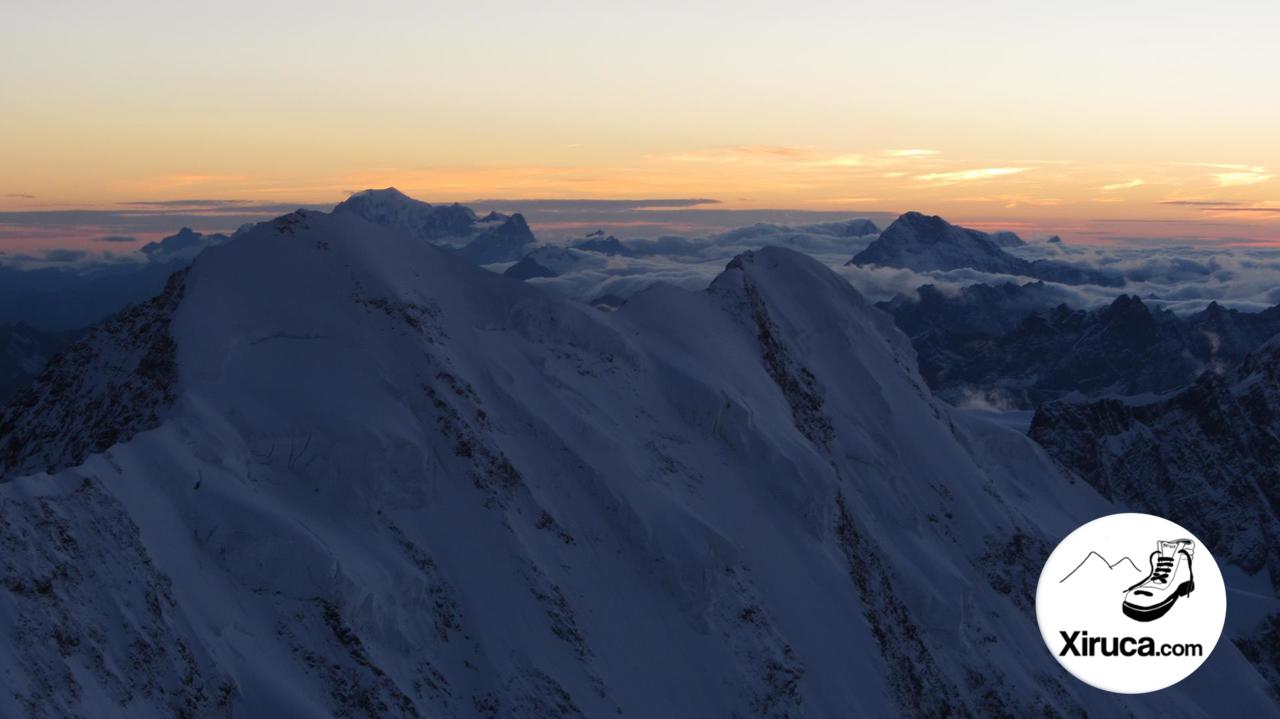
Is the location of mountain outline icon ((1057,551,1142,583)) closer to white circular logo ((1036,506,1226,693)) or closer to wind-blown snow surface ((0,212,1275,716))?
white circular logo ((1036,506,1226,693))

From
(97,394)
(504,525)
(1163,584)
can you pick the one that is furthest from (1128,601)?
(97,394)

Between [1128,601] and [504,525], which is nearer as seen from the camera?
[504,525]

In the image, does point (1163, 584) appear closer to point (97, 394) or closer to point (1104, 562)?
point (1104, 562)

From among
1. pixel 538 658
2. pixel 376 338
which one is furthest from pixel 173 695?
pixel 376 338

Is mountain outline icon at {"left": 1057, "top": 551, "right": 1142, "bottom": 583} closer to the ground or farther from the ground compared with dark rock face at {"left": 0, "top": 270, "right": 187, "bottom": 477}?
closer to the ground

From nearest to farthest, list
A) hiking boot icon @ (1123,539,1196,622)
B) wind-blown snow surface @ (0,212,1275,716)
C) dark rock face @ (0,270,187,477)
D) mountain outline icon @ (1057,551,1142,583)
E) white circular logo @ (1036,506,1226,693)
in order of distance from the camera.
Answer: wind-blown snow surface @ (0,212,1275,716) → dark rock face @ (0,270,187,477) → hiking boot icon @ (1123,539,1196,622) → white circular logo @ (1036,506,1226,693) → mountain outline icon @ (1057,551,1142,583)

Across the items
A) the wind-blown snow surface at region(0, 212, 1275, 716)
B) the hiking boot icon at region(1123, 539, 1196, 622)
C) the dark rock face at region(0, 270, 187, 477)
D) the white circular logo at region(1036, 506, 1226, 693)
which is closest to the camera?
the wind-blown snow surface at region(0, 212, 1275, 716)

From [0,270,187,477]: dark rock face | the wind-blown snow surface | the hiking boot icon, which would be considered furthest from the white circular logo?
[0,270,187,477]: dark rock face

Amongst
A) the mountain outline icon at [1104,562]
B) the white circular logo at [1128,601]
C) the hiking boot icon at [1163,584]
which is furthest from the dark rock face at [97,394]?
the mountain outline icon at [1104,562]
